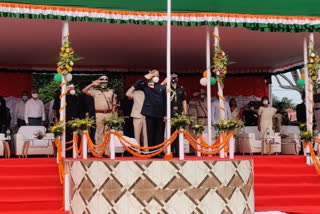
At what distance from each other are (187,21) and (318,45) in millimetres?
4863

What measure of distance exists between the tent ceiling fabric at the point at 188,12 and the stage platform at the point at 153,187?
3.52 meters

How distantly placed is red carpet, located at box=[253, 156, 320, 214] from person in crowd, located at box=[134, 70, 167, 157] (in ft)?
6.70

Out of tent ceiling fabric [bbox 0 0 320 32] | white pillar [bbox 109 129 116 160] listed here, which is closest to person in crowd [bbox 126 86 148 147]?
tent ceiling fabric [bbox 0 0 320 32]

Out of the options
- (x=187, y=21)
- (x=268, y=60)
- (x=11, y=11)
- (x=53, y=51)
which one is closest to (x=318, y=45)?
(x=268, y=60)

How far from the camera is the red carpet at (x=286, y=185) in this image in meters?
9.59

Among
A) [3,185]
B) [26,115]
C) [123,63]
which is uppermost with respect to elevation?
[123,63]

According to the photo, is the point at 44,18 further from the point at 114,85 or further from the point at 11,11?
the point at 114,85

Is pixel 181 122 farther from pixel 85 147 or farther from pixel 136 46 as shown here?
pixel 136 46

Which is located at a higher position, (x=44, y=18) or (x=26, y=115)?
(x=44, y=18)

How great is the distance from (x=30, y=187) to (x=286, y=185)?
15.2ft

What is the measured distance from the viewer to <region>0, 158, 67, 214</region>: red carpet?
8.65 metres

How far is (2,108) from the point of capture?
1427 cm

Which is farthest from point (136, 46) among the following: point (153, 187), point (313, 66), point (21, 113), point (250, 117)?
point (153, 187)

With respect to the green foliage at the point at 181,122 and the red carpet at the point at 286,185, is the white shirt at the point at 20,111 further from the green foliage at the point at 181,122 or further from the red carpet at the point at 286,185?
the green foliage at the point at 181,122
